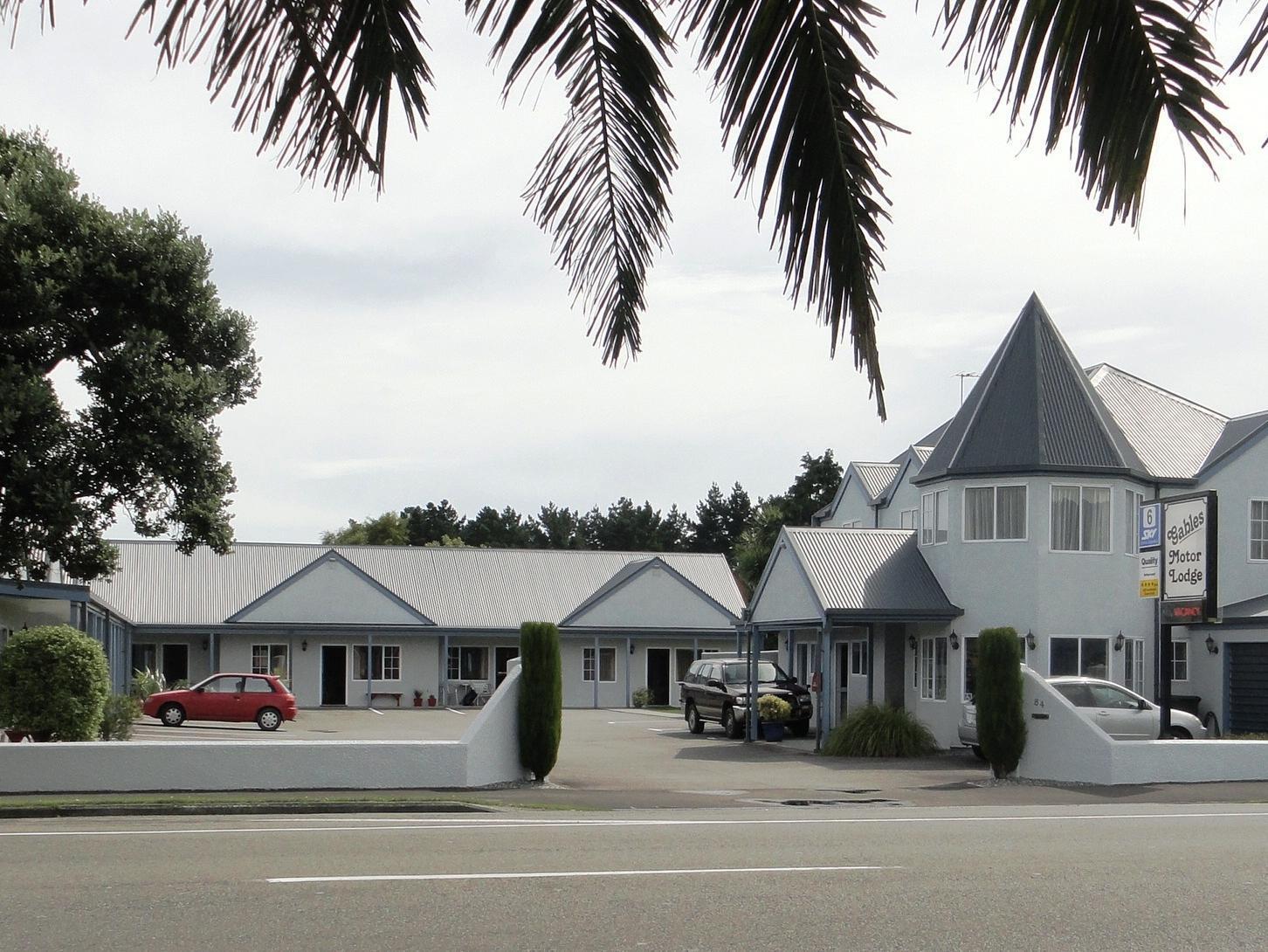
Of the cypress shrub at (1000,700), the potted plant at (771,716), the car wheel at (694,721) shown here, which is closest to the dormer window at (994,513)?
the potted plant at (771,716)

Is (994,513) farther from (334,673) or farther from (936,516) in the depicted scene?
(334,673)

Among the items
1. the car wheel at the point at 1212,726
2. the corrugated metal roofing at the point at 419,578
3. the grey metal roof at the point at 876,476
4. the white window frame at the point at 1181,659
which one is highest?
the grey metal roof at the point at 876,476

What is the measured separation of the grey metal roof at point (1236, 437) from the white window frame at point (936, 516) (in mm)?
5815

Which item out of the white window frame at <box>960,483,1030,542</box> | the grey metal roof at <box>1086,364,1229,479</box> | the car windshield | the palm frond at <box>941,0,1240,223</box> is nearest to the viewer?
the palm frond at <box>941,0,1240,223</box>

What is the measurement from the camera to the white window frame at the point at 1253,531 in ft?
102

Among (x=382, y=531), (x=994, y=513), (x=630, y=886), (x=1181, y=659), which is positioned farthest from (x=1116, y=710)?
(x=382, y=531)

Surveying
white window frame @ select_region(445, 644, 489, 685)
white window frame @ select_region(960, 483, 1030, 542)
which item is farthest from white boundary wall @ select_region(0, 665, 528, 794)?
Result: white window frame @ select_region(445, 644, 489, 685)

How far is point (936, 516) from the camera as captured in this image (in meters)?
30.3

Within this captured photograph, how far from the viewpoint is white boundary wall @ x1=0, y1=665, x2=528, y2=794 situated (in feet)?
59.1

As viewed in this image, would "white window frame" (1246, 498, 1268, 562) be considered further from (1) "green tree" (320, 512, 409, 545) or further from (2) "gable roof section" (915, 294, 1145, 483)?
(1) "green tree" (320, 512, 409, 545)

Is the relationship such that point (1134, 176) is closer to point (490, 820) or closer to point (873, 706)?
point (490, 820)

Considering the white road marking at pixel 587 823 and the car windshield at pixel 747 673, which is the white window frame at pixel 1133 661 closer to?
the car windshield at pixel 747 673

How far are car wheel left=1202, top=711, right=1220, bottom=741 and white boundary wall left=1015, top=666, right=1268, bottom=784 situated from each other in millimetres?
7332

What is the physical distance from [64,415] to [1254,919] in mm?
18138
